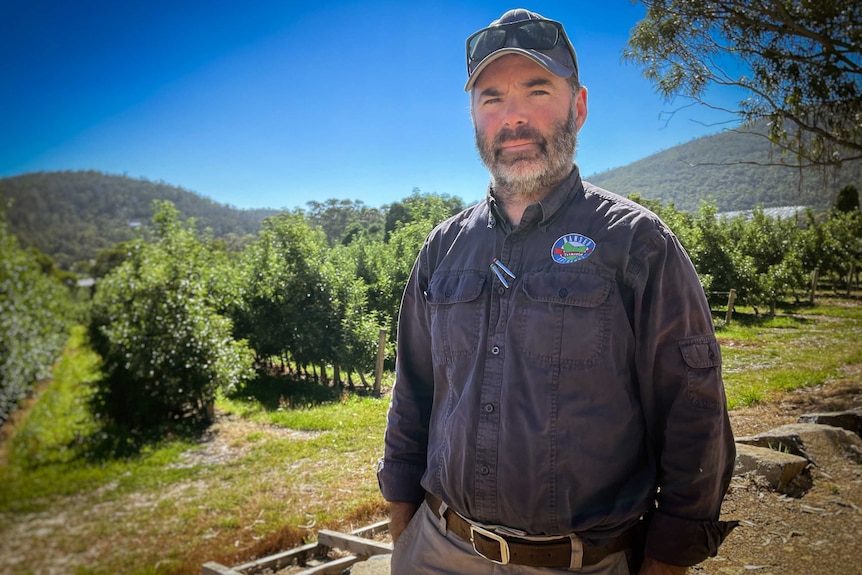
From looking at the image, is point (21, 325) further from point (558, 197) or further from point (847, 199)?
point (847, 199)

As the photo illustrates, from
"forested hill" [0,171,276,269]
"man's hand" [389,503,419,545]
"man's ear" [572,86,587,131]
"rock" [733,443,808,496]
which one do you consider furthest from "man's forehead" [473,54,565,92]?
"rock" [733,443,808,496]

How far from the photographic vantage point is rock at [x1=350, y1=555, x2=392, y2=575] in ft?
8.56

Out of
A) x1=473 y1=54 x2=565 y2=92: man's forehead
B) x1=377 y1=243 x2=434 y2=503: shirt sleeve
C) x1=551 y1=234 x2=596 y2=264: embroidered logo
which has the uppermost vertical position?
x1=473 y1=54 x2=565 y2=92: man's forehead

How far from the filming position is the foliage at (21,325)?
80cm

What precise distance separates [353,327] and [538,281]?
36.1 feet

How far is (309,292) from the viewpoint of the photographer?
496 inches

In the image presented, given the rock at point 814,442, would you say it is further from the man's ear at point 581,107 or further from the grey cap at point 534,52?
the grey cap at point 534,52

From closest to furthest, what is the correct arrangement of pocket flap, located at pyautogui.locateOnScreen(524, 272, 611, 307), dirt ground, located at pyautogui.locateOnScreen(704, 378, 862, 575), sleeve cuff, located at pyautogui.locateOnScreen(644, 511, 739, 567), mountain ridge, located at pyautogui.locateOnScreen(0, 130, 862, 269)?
mountain ridge, located at pyautogui.locateOnScreen(0, 130, 862, 269) < sleeve cuff, located at pyautogui.locateOnScreen(644, 511, 739, 567) < pocket flap, located at pyautogui.locateOnScreen(524, 272, 611, 307) < dirt ground, located at pyautogui.locateOnScreen(704, 378, 862, 575)

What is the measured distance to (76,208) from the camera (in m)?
1.17

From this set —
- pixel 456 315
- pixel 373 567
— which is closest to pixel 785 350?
pixel 373 567

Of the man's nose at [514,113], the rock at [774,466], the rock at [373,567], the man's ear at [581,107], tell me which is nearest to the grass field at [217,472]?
the rock at [373,567]

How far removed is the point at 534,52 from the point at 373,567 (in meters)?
2.84

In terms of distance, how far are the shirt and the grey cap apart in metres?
0.41

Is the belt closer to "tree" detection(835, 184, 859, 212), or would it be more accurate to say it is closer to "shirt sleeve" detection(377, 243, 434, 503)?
"shirt sleeve" detection(377, 243, 434, 503)
